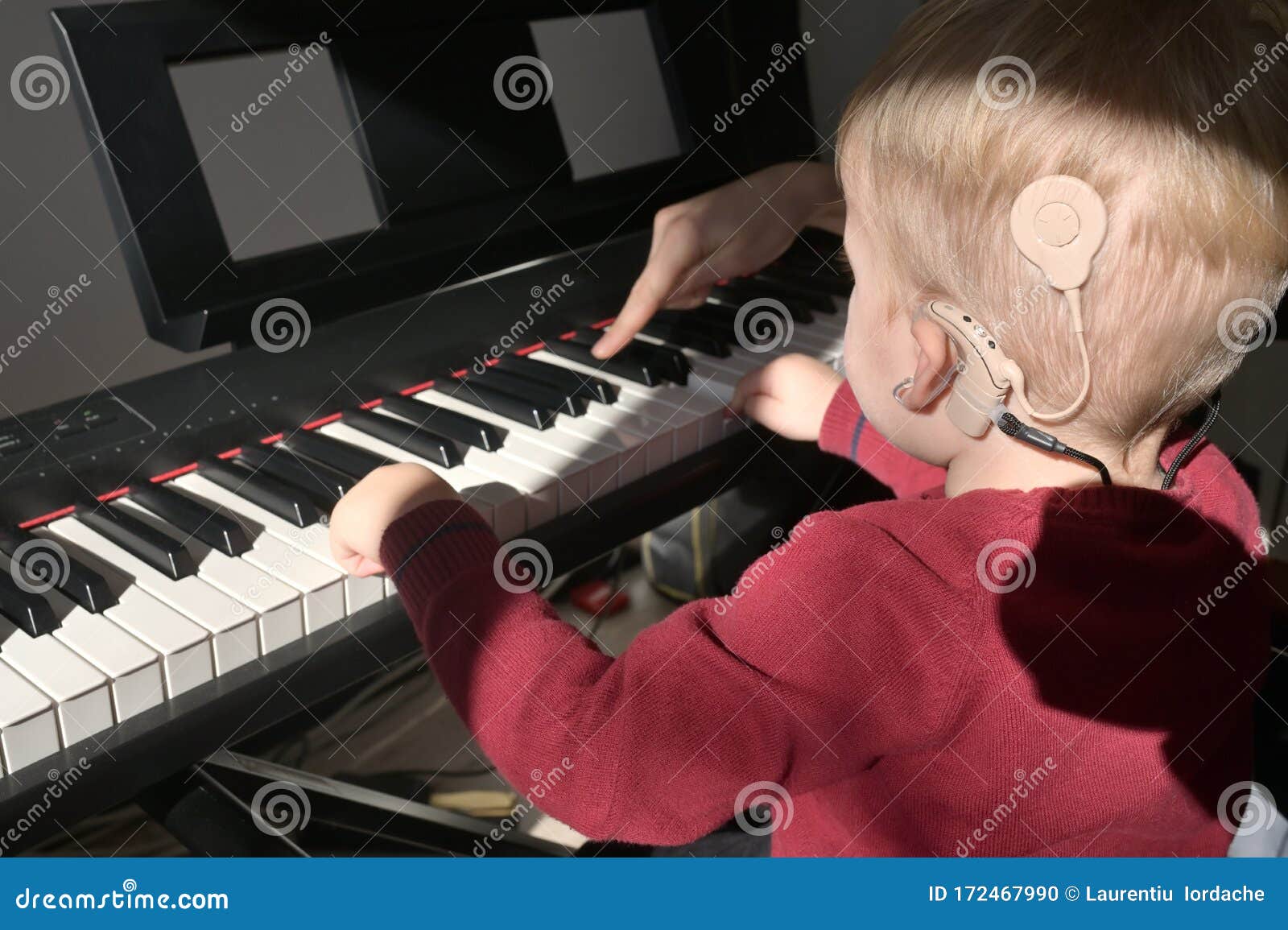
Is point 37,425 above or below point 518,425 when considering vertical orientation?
below

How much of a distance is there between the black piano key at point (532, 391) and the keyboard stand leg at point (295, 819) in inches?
20.6

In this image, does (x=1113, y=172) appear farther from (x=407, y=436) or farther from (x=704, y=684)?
(x=407, y=436)

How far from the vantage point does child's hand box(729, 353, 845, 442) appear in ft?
4.67

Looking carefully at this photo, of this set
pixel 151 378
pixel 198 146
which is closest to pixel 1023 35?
pixel 198 146

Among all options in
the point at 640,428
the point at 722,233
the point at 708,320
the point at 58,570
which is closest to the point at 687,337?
the point at 708,320

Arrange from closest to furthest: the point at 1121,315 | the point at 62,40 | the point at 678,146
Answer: the point at 1121,315 < the point at 62,40 < the point at 678,146

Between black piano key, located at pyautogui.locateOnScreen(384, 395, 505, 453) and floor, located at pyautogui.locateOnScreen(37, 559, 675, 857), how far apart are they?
84 centimetres

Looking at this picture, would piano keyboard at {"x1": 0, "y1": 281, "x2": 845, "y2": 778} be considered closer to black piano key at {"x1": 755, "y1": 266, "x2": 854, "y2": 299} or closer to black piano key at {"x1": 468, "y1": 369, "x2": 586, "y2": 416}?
black piano key at {"x1": 468, "y1": 369, "x2": 586, "y2": 416}

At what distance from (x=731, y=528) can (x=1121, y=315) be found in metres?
1.32

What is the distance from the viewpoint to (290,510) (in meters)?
1.13

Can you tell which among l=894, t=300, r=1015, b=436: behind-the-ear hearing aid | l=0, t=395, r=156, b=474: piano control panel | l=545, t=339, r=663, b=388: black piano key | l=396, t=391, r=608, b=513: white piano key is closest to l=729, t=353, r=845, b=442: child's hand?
l=545, t=339, r=663, b=388: black piano key

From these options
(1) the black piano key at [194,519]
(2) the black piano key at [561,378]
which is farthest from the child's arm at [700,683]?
(2) the black piano key at [561,378]

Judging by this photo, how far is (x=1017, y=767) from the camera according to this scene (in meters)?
0.90

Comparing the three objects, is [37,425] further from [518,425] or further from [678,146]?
[678,146]
